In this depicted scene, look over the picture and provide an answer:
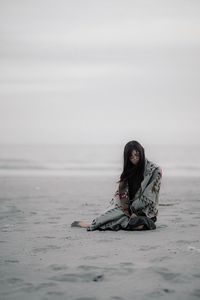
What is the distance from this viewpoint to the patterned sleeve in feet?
21.7

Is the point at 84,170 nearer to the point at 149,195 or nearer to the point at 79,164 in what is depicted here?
the point at 79,164

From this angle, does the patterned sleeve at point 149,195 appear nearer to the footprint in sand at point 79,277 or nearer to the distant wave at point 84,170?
the footprint in sand at point 79,277

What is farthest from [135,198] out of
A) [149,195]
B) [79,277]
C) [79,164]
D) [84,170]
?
[79,164]

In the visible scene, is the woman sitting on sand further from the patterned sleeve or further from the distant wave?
the distant wave

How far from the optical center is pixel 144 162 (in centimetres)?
670

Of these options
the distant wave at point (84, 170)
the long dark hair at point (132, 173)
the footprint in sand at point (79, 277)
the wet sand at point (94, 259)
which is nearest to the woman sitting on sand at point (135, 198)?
the long dark hair at point (132, 173)

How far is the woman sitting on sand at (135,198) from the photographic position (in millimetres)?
6609

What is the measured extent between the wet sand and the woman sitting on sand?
0.21 meters

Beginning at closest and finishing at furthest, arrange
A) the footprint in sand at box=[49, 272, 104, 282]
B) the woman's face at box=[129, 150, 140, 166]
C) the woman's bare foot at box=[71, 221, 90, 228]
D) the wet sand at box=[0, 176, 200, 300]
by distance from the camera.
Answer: the wet sand at box=[0, 176, 200, 300], the footprint in sand at box=[49, 272, 104, 282], the woman's face at box=[129, 150, 140, 166], the woman's bare foot at box=[71, 221, 90, 228]

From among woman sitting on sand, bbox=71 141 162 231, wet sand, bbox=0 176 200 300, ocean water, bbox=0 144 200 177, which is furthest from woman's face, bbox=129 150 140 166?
ocean water, bbox=0 144 200 177

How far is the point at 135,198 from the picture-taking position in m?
6.70

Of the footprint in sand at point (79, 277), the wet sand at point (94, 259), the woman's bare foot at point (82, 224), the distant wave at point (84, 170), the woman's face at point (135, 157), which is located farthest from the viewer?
the distant wave at point (84, 170)

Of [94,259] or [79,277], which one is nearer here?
[79,277]

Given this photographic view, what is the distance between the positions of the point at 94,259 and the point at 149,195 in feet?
6.65
